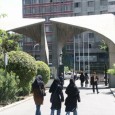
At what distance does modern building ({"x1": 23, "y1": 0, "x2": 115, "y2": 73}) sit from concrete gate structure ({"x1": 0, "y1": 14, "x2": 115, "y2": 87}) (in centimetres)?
4744

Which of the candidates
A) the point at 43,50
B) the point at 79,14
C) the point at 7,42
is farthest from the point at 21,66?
the point at 79,14

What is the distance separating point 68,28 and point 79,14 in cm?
6000

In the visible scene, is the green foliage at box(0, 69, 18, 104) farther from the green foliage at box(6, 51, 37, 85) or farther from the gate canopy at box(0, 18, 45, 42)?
the gate canopy at box(0, 18, 45, 42)

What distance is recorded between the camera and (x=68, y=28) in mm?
43688

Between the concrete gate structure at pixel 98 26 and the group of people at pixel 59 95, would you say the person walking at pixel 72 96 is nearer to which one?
the group of people at pixel 59 95

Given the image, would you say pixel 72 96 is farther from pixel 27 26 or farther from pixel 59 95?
pixel 27 26

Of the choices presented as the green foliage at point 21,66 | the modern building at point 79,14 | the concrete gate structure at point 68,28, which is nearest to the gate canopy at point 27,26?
the concrete gate structure at point 68,28

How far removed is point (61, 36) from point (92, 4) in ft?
191

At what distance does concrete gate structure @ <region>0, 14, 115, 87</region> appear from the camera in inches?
1468

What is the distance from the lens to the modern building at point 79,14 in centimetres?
9712

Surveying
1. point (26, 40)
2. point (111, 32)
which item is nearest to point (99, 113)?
point (111, 32)

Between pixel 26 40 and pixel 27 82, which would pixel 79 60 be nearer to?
pixel 26 40

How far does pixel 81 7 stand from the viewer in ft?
337

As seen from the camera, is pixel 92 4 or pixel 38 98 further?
pixel 92 4
